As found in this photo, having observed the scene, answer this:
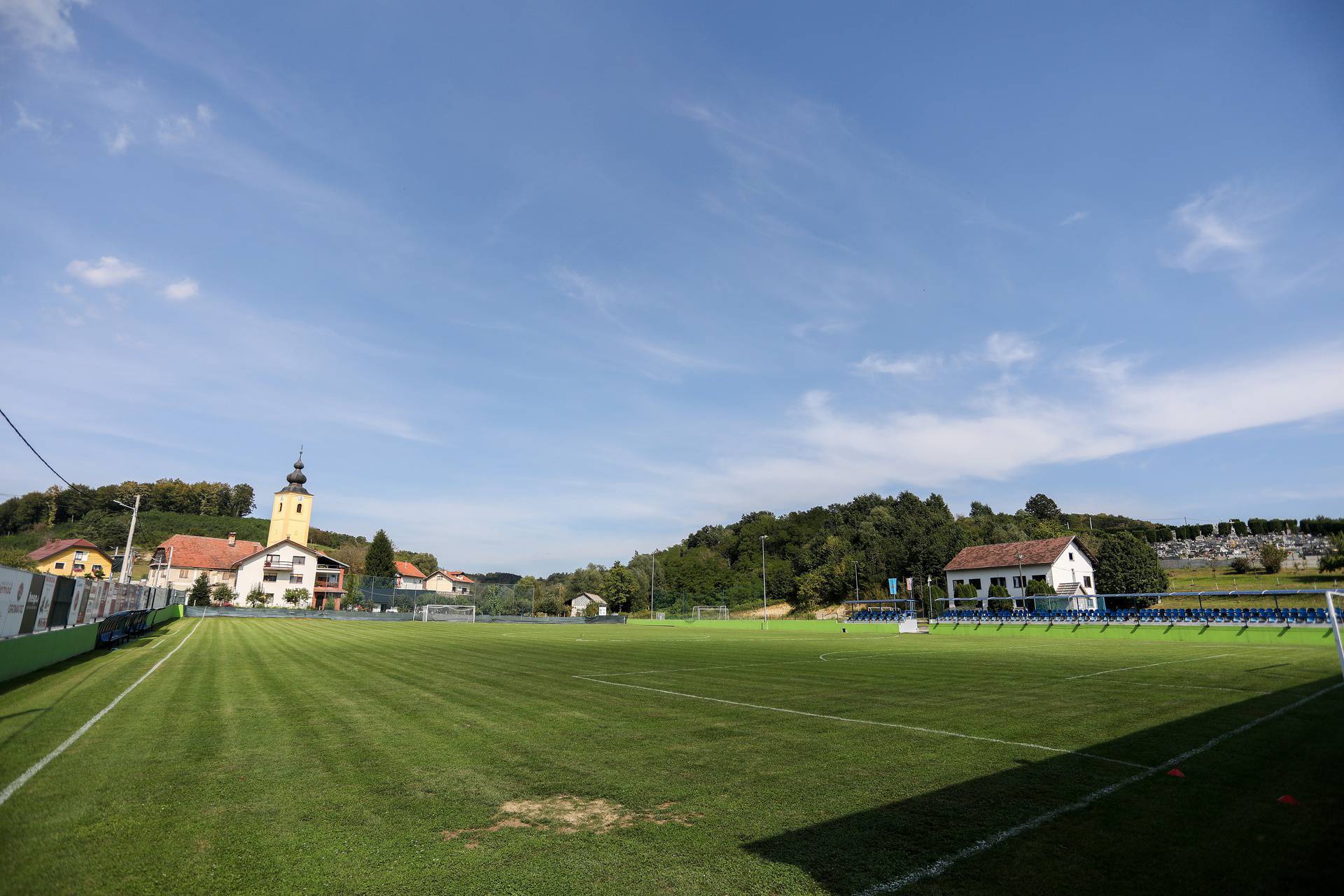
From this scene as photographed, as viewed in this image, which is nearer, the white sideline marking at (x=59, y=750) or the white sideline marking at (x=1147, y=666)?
the white sideline marking at (x=59, y=750)

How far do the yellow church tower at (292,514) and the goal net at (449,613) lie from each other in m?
27.4

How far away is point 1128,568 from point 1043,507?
70.5m

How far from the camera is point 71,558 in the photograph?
3484 inches

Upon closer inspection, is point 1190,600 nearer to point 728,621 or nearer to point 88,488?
point 728,621

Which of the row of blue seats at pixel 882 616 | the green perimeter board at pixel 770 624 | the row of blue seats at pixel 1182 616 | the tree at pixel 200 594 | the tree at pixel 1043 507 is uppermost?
the tree at pixel 1043 507

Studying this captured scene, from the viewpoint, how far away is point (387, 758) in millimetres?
8531

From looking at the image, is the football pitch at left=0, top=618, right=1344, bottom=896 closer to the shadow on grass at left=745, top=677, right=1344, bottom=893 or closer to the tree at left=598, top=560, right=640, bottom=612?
the shadow on grass at left=745, top=677, right=1344, bottom=893

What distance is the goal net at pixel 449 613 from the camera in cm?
7906

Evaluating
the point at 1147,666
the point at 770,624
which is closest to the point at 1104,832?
the point at 1147,666

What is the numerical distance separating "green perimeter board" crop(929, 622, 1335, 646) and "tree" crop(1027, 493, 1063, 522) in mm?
97426

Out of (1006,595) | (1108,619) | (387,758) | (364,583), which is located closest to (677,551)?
(364,583)

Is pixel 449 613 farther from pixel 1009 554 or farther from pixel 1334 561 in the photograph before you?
pixel 1334 561

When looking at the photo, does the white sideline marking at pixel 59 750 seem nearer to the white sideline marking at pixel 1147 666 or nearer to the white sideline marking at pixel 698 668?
the white sideline marking at pixel 698 668

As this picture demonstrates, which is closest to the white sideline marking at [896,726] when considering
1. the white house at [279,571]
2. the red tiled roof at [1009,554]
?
the red tiled roof at [1009,554]
